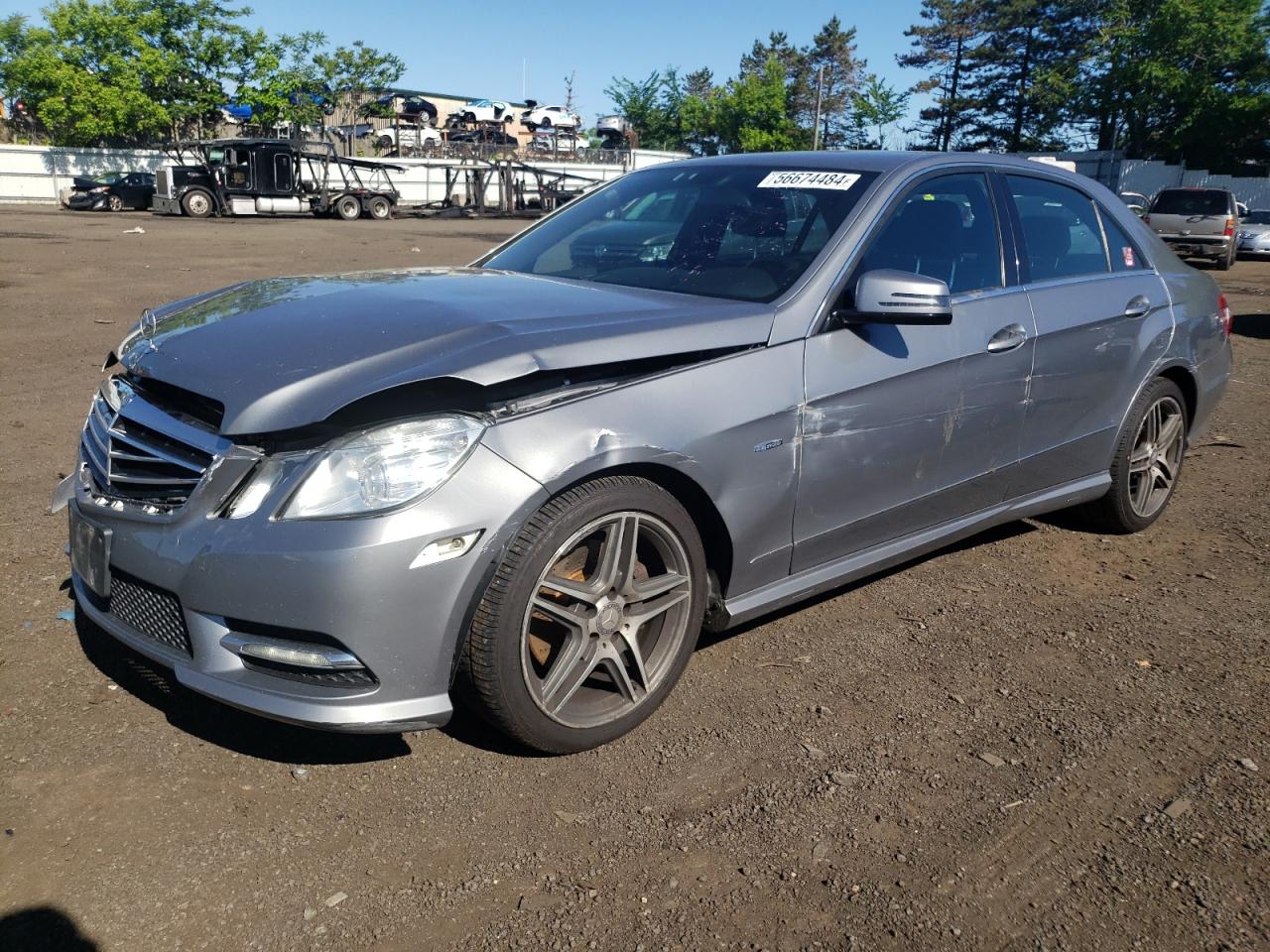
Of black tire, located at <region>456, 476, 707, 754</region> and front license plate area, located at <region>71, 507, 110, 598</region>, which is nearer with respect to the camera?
black tire, located at <region>456, 476, 707, 754</region>

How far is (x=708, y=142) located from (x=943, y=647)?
261ft

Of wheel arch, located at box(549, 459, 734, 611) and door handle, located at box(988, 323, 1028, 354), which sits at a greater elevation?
door handle, located at box(988, 323, 1028, 354)

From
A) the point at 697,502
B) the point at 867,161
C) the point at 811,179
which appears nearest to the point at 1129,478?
the point at 867,161

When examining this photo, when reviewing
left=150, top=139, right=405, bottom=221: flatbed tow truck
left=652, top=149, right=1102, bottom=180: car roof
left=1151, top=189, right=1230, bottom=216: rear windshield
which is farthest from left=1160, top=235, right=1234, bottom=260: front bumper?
left=150, top=139, right=405, bottom=221: flatbed tow truck

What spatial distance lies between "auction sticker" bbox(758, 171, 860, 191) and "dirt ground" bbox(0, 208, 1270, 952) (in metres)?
1.61

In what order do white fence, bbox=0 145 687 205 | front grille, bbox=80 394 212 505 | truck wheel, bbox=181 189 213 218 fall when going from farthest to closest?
white fence, bbox=0 145 687 205 < truck wheel, bbox=181 189 213 218 < front grille, bbox=80 394 212 505

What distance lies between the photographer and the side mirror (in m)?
3.28

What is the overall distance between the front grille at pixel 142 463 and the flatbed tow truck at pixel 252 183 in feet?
115

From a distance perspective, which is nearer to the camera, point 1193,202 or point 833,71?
point 1193,202

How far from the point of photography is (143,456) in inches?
112

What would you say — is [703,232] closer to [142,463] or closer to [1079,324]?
[1079,324]

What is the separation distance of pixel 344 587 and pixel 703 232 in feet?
6.73

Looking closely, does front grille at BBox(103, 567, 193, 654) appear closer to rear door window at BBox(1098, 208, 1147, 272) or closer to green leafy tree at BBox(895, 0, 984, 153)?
rear door window at BBox(1098, 208, 1147, 272)

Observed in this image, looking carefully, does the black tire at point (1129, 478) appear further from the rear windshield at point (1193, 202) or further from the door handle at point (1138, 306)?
the rear windshield at point (1193, 202)
